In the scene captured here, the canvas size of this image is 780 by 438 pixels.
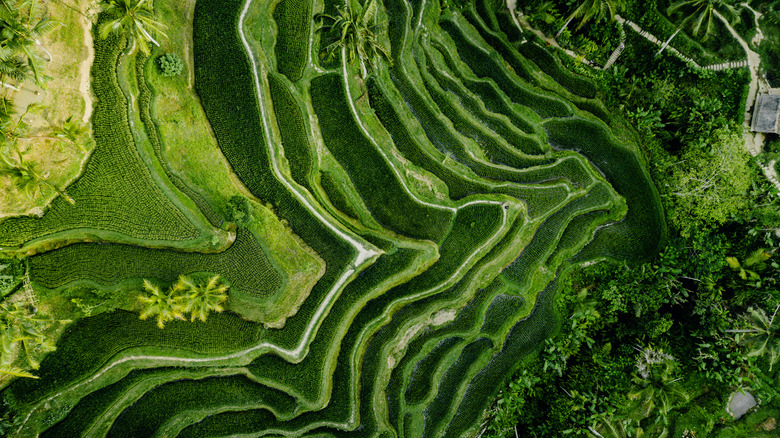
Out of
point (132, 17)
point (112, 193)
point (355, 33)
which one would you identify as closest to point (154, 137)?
point (112, 193)

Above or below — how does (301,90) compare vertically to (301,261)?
above

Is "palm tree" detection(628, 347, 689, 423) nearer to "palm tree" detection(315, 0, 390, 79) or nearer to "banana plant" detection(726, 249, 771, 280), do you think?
"banana plant" detection(726, 249, 771, 280)

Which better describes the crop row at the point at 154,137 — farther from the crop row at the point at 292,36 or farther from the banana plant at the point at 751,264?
the banana plant at the point at 751,264

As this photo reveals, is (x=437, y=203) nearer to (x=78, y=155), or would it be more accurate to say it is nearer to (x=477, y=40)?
(x=477, y=40)

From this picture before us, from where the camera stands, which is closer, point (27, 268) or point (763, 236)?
point (27, 268)

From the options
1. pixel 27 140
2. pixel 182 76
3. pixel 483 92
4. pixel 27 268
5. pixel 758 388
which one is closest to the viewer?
pixel 27 140

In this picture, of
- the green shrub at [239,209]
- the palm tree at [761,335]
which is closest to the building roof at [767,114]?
the palm tree at [761,335]

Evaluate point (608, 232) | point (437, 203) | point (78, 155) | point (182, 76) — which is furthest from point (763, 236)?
point (78, 155)
